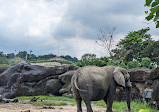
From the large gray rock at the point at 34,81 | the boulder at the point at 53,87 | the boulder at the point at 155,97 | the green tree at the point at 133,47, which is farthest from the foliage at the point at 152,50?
the boulder at the point at 155,97

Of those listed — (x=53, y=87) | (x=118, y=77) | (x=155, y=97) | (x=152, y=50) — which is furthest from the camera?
(x=152, y=50)

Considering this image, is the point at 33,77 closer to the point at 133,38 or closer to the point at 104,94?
the point at 104,94

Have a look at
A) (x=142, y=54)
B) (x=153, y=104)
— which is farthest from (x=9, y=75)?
(x=142, y=54)

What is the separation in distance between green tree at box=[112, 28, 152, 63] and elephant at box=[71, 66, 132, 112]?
72.2 feet

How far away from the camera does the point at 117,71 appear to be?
23.6 ft

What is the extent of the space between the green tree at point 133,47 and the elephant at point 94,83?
2202 centimetres

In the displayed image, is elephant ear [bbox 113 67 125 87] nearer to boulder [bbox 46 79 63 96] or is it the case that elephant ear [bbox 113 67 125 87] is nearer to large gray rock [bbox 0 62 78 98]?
large gray rock [bbox 0 62 78 98]

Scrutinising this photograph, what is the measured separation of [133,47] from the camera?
29.8 metres

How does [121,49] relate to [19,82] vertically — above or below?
above

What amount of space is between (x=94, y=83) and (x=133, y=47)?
24.5 m

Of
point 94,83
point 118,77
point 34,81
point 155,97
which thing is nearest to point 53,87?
point 34,81

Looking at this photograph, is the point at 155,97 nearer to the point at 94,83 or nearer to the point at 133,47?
the point at 94,83

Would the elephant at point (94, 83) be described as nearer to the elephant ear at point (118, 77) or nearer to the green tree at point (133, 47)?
the elephant ear at point (118, 77)

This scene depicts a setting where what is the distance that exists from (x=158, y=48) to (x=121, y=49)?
5.59 metres
